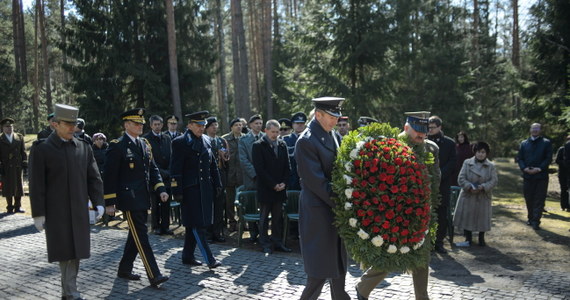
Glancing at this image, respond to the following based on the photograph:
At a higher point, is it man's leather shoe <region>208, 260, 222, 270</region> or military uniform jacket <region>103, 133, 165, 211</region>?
military uniform jacket <region>103, 133, 165, 211</region>

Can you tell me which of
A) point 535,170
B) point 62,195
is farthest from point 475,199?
point 62,195

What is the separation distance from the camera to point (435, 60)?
19.7 m

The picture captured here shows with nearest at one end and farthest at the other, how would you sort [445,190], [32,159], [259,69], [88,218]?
[32,159] → [88,218] → [445,190] → [259,69]

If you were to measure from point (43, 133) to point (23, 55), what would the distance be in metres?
23.3

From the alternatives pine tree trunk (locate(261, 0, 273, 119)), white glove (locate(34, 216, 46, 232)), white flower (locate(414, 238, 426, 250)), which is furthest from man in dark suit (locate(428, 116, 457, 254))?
pine tree trunk (locate(261, 0, 273, 119))

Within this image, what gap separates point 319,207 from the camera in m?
4.37

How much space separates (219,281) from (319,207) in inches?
103

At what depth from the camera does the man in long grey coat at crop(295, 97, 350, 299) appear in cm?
430

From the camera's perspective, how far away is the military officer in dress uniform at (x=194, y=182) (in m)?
6.76

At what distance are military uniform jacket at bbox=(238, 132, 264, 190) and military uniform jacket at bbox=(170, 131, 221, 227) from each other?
182 cm

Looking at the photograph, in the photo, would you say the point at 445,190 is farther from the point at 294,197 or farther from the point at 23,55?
the point at 23,55

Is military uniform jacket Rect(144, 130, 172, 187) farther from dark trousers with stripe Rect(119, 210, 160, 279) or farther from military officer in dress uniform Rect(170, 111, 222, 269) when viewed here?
dark trousers with stripe Rect(119, 210, 160, 279)

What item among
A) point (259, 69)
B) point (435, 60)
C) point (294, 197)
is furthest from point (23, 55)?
point (294, 197)

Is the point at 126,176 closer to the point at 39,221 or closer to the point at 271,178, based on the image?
the point at 39,221
